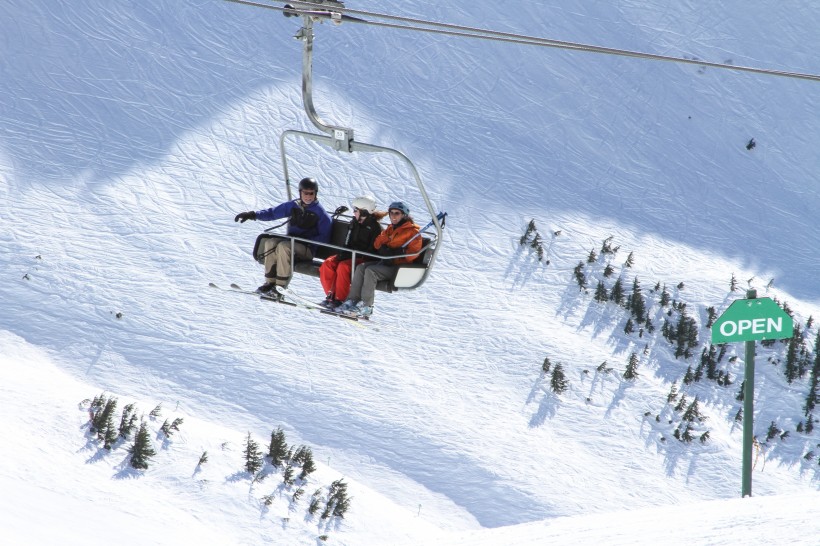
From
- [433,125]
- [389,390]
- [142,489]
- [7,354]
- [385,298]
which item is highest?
[433,125]

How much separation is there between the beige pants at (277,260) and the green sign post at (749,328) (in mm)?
4176

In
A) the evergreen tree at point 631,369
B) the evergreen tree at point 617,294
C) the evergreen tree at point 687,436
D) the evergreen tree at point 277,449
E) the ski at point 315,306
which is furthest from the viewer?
the evergreen tree at point 617,294

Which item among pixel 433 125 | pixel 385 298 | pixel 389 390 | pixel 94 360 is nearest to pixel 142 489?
pixel 94 360

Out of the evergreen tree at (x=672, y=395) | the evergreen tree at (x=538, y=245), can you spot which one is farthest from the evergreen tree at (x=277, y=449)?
the evergreen tree at (x=538, y=245)

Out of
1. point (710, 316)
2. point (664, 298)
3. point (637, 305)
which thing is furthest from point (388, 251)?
point (710, 316)

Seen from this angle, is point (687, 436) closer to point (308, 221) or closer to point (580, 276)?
point (580, 276)

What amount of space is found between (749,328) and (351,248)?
12.7 ft

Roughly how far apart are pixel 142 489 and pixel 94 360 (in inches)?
185

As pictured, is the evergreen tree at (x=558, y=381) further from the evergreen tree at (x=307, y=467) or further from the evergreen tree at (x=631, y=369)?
the evergreen tree at (x=307, y=467)

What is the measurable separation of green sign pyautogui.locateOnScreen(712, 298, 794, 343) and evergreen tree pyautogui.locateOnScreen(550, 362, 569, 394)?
39.8ft

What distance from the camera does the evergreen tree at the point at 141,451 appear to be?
15438mm

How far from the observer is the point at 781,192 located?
103 ft

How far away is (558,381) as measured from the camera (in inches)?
820

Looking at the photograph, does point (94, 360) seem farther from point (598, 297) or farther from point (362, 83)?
point (362, 83)
